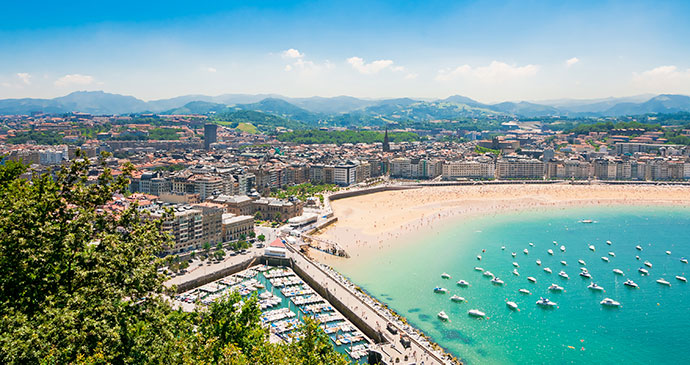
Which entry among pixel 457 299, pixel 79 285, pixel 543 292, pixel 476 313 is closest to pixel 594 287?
pixel 543 292

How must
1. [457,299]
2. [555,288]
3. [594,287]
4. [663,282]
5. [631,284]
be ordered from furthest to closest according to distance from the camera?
[663,282]
[631,284]
[594,287]
[555,288]
[457,299]

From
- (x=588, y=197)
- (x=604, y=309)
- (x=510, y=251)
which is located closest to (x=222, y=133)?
(x=588, y=197)

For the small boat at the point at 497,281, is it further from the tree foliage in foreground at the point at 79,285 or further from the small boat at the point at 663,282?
the tree foliage in foreground at the point at 79,285

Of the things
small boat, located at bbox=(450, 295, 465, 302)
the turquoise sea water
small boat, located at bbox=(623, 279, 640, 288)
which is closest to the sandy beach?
the turquoise sea water

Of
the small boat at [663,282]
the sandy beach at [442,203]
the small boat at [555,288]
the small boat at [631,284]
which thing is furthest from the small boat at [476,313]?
the small boat at [663,282]

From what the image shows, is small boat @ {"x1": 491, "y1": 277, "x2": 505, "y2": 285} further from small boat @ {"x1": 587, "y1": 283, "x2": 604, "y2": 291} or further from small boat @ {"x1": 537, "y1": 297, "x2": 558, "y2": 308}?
small boat @ {"x1": 587, "y1": 283, "x2": 604, "y2": 291}

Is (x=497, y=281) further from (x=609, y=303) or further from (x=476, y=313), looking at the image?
(x=609, y=303)

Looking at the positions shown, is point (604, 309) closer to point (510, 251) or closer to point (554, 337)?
point (554, 337)
